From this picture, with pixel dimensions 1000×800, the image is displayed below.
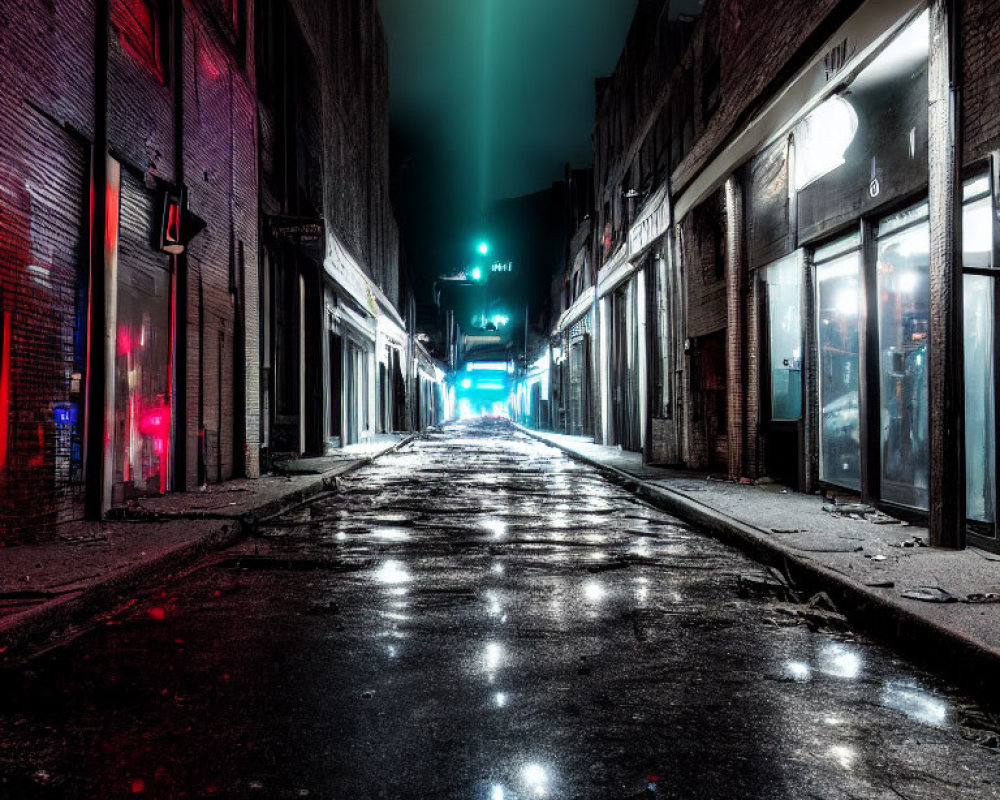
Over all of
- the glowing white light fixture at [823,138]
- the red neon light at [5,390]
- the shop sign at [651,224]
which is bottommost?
the red neon light at [5,390]

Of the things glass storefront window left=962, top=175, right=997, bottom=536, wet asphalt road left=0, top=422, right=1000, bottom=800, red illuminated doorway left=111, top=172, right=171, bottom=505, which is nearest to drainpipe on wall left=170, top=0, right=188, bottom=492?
red illuminated doorway left=111, top=172, right=171, bottom=505

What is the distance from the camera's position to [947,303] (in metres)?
5.68

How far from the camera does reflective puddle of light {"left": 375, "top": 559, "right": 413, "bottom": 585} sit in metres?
5.14

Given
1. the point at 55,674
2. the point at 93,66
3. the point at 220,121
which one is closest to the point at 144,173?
the point at 93,66

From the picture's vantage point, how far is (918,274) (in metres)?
7.40

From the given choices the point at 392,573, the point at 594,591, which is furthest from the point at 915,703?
the point at 392,573

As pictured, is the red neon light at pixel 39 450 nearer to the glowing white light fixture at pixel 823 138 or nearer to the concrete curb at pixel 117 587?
the concrete curb at pixel 117 587

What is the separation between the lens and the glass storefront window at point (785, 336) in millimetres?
10250

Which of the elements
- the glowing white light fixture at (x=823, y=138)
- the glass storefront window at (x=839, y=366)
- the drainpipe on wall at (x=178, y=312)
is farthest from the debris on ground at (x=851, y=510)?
the drainpipe on wall at (x=178, y=312)

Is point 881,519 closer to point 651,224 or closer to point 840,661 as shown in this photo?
point 840,661

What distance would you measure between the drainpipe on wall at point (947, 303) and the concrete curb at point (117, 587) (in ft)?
19.7

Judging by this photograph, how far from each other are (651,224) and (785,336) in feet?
21.7

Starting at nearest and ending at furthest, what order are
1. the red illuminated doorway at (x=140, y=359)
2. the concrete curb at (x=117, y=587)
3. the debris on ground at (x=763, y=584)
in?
1. the concrete curb at (x=117, y=587)
2. the debris on ground at (x=763, y=584)
3. the red illuminated doorway at (x=140, y=359)

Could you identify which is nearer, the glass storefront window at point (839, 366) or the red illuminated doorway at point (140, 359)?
the red illuminated doorway at point (140, 359)
